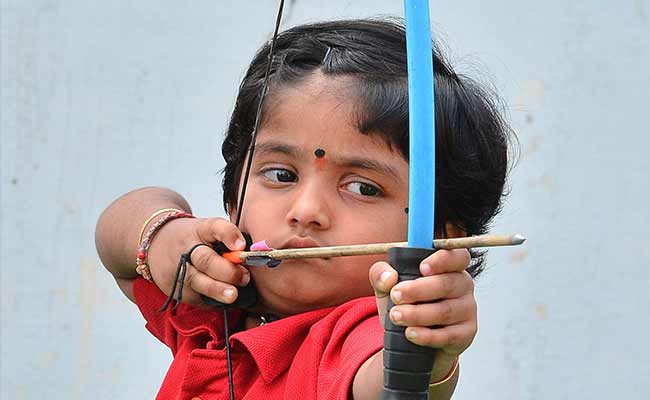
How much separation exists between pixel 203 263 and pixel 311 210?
0.15 meters

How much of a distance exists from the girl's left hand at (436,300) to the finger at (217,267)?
13.5 inches

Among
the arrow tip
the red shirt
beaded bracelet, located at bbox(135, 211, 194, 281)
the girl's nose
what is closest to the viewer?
the arrow tip

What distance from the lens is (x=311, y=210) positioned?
1.11 metres

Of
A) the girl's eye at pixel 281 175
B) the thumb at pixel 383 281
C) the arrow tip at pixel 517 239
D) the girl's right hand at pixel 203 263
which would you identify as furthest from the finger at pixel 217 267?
the arrow tip at pixel 517 239

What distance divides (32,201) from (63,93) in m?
0.19

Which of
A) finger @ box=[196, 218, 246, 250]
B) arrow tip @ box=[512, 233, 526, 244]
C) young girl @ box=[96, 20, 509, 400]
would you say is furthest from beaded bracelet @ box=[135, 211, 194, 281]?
arrow tip @ box=[512, 233, 526, 244]

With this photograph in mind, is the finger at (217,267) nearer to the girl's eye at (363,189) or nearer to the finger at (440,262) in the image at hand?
the girl's eye at (363,189)

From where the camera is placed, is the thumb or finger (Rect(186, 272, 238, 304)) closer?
the thumb

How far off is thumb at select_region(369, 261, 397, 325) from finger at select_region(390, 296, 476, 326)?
0.02m

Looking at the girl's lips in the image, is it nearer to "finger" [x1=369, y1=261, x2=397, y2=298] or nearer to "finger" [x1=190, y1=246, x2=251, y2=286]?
"finger" [x1=190, y1=246, x2=251, y2=286]

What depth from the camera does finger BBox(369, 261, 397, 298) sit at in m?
0.83

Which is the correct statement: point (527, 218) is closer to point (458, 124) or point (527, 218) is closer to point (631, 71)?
point (631, 71)

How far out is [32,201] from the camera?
192 cm

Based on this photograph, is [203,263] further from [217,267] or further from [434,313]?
[434,313]
